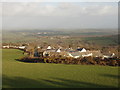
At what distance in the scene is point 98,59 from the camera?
14.9 m

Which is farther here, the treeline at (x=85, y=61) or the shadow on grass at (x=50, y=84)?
the treeline at (x=85, y=61)

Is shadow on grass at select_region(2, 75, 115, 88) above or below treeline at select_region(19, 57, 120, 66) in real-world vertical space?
below

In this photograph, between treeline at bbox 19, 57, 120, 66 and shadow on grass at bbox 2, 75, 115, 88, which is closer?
shadow on grass at bbox 2, 75, 115, 88

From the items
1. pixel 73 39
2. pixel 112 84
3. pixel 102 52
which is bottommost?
pixel 112 84

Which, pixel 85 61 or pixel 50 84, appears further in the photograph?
pixel 85 61

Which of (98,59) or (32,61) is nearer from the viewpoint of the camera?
(98,59)

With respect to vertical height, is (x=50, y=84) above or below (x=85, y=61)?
below

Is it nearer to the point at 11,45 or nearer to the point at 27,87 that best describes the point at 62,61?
the point at 27,87

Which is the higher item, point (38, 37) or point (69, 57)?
point (38, 37)

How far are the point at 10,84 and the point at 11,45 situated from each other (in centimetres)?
1944

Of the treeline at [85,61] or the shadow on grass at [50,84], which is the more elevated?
the treeline at [85,61]

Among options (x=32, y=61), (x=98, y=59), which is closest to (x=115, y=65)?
(x=98, y=59)

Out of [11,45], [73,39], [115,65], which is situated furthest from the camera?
[11,45]

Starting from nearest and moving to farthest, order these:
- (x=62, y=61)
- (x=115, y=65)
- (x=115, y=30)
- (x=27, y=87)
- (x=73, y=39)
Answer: (x=27, y=87) → (x=115, y=65) → (x=62, y=61) → (x=115, y=30) → (x=73, y=39)
